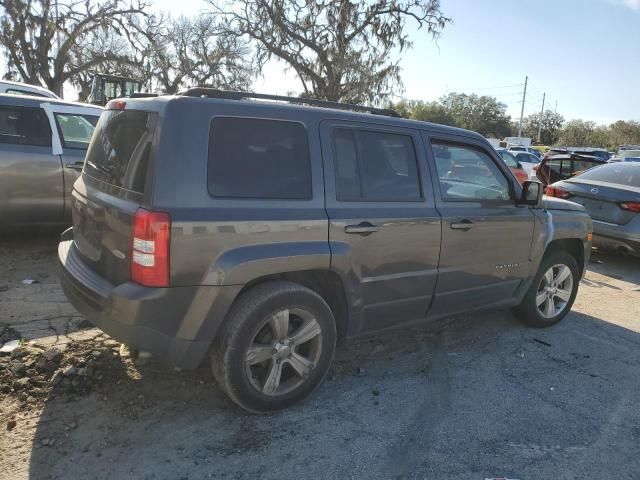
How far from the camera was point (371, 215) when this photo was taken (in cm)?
334

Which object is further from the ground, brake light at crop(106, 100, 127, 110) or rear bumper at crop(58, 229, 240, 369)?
brake light at crop(106, 100, 127, 110)

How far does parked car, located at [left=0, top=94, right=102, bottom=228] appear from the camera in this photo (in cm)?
576

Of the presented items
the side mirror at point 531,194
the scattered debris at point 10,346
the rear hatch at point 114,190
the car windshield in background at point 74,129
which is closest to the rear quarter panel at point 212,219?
the rear hatch at point 114,190

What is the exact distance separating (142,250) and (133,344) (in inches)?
20.5

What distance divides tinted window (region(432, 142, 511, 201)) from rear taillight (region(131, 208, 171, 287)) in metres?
2.08

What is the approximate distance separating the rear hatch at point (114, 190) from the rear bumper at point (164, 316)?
132 mm

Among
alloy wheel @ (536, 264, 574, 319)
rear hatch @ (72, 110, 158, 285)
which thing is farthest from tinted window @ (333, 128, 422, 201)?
alloy wheel @ (536, 264, 574, 319)

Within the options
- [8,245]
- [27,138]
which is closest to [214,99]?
[27,138]

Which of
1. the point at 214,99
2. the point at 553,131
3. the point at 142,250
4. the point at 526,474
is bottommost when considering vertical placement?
the point at 526,474

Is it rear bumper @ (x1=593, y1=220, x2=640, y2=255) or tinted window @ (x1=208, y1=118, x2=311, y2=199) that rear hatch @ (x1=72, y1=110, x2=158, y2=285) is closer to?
tinted window @ (x1=208, y1=118, x2=311, y2=199)

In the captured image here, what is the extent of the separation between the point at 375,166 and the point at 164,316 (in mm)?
1670

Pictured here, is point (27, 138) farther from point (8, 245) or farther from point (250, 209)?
point (250, 209)

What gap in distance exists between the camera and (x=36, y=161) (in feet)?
19.3

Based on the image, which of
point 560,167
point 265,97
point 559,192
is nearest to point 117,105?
point 265,97
